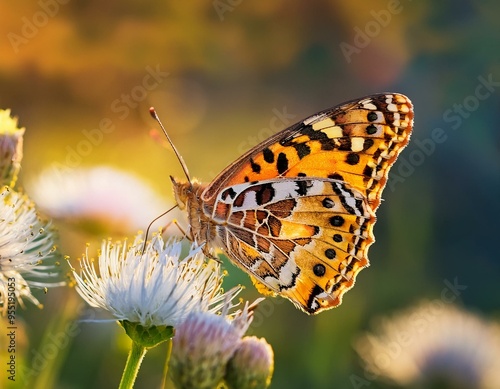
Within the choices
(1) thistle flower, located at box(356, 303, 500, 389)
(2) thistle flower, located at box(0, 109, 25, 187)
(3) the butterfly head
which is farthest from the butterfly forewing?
(1) thistle flower, located at box(356, 303, 500, 389)

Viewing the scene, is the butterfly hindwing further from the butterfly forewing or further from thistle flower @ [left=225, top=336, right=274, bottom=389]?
thistle flower @ [left=225, top=336, right=274, bottom=389]

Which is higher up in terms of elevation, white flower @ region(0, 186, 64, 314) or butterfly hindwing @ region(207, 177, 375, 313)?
white flower @ region(0, 186, 64, 314)

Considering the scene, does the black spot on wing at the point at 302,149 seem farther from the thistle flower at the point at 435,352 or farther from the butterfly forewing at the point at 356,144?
the thistle flower at the point at 435,352

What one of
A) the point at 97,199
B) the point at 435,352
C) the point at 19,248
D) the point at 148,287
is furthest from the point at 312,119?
the point at 435,352

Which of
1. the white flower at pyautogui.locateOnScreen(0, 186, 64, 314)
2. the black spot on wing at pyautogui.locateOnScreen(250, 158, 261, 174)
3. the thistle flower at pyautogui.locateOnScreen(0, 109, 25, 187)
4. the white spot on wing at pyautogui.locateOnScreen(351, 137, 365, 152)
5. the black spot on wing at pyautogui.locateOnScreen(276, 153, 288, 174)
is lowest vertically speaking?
the white spot on wing at pyautogui.locateOnScreen(351, 137, 365, 152)

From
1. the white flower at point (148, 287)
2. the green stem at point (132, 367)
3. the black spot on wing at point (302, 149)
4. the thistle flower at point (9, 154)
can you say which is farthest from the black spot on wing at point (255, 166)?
the green stem at point (132, 367)

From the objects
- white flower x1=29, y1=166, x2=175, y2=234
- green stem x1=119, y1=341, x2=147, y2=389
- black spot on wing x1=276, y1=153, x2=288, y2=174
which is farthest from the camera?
white flower x1=29, y1=166, x2=175, y2=234

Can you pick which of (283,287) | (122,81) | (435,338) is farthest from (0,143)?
(122,81)
